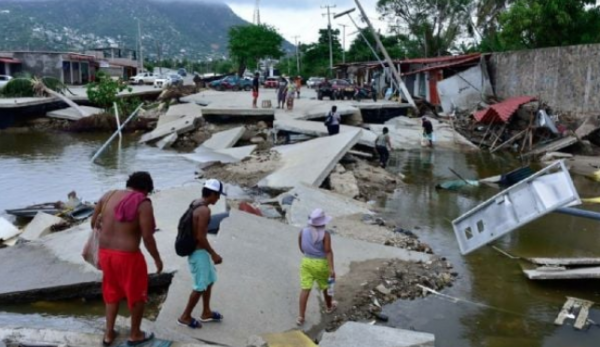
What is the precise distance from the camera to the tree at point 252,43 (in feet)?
204

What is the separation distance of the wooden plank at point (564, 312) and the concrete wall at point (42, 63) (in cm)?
5027

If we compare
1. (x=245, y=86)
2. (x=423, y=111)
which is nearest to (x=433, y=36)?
(x=245, y=86)

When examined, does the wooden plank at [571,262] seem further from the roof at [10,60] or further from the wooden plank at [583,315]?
the roof at [10,60]

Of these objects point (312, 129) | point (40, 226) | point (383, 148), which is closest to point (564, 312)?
point (40, 226)

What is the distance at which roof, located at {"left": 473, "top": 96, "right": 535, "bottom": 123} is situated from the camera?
62.7ft

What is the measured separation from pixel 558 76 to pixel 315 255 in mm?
18115

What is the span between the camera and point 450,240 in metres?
9.06

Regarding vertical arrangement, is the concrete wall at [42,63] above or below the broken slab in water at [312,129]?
above

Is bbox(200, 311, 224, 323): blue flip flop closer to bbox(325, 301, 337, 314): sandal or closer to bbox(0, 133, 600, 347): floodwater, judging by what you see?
bbox(325, 301, 337, 314): sandal

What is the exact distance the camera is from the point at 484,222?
6.72 metres

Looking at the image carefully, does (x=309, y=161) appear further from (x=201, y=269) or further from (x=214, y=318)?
(x=201, y=269)

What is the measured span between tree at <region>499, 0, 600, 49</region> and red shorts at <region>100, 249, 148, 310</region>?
76.6ft

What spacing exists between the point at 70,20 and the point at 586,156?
204085mm

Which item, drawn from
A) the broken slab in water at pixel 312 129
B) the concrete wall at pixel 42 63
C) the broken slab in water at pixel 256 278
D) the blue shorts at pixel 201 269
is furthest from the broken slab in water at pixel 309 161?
the concrete wall at pixel 42 63
